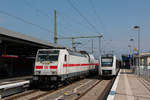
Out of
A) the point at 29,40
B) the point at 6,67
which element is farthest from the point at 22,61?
the point at 29,40

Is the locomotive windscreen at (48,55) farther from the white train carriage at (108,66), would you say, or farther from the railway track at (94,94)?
the white train carriage at (108,66)

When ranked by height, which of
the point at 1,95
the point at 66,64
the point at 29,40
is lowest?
the point at 1,95

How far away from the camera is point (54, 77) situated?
46.0 feet

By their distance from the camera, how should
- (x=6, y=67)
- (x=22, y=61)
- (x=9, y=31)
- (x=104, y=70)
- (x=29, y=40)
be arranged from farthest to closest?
(x=22, y=61) → (x=6, y=67) → (x=104, y=70) → (x=29, y=40) → (x=9, y=31)

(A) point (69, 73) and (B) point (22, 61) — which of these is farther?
(B) point (22, 61)

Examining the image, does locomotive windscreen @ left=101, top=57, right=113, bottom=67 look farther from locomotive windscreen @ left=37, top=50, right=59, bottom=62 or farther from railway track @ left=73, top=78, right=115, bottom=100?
locomotive windscreen @ left=37, top=50, right=59, bottom=62

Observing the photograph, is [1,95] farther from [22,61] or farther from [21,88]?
[22,61]

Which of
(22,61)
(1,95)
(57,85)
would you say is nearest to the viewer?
(1,95)

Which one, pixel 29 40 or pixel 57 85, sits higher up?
pixel 29 40

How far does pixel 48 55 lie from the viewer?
15.0m

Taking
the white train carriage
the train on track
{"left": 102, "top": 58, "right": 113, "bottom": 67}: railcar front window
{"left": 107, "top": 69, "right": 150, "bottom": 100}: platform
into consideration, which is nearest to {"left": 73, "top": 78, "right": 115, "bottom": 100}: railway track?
{"left": 107, "top": 69, "right": 150, "bottom": 100}: platform

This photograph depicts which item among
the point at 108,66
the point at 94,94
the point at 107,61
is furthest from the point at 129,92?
the point at 107,61

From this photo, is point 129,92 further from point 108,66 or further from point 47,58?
point 108,66

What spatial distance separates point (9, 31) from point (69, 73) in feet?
21.3
